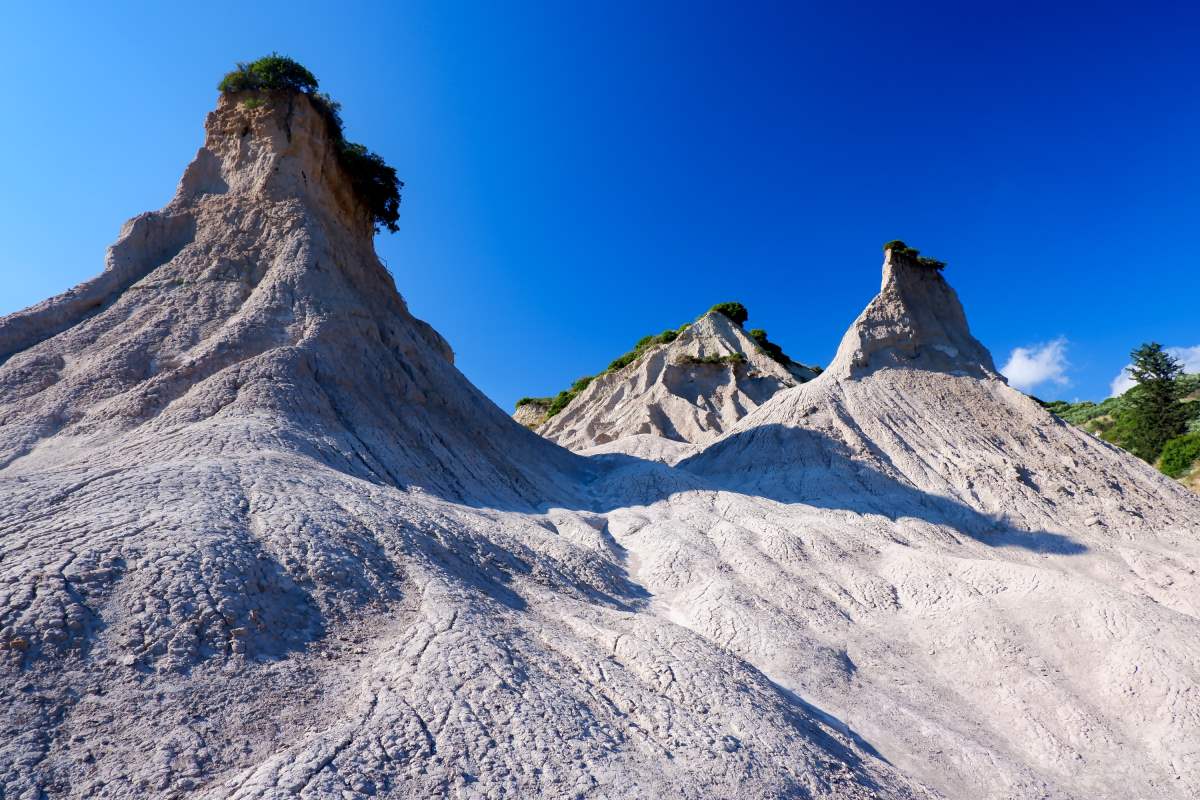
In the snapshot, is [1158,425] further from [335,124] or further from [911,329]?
[335,124]

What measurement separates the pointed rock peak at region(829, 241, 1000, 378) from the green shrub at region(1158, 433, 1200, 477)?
14099 millimetres

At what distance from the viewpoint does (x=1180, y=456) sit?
1118 inches

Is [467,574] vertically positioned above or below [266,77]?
below

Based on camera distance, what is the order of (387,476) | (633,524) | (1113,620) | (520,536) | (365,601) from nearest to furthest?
(365,601) → (1113,620) → (520,536) → (387,476) → (633,524)

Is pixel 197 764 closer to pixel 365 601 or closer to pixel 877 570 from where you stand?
pixel 365 601

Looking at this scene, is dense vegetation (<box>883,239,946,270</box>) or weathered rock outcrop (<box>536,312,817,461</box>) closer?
dense vegetation (<box>883,239,946,270</box>)

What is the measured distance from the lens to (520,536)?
10836 millimetres

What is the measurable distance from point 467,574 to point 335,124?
18.3 meters

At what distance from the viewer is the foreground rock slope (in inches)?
181

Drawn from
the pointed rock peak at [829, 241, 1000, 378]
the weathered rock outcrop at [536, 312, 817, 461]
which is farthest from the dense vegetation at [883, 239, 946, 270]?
the weathered rock outcrop at [536, 312, 817, 461]

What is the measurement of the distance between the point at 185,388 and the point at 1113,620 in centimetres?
1770

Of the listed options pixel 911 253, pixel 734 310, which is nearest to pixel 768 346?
pixel 734 310

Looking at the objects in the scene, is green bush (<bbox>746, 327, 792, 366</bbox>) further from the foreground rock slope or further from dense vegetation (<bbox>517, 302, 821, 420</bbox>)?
the foreground rock slope

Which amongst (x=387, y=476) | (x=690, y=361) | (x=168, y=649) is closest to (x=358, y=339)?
(x=387, y=476)
